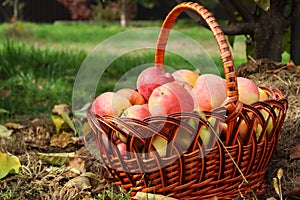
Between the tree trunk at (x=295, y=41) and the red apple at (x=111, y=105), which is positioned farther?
the tree trunk at (x=295, y=41)

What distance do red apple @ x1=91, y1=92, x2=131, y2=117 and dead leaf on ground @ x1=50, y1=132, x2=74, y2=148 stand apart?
0.72 metres

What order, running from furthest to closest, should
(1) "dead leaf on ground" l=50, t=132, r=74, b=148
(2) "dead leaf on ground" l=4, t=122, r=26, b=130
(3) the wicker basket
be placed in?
(2) "dead leaf on ground" l=4, t=122, r=26, b=130 < (1) "dead leaf on ground" l=50, t=132, r=74, b=148 < (3) the wicker basket

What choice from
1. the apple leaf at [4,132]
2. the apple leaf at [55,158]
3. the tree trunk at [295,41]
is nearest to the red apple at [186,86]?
the apple leaf at [55,158]

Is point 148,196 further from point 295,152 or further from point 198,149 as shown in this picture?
point 295,152

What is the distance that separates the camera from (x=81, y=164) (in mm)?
2070

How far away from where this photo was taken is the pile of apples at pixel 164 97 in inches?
63.2

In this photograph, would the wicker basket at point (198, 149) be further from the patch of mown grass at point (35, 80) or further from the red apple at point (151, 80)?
the patch of mown grass at point (35, 80)

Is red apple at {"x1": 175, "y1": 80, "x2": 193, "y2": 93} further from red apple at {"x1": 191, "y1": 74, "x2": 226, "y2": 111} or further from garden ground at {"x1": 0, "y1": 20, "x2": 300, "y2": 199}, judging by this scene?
garden ground at {"x1": 0, "y1": 20, "x2": 300, "y2": 199}

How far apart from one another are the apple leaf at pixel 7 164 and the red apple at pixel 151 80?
56 centimetres

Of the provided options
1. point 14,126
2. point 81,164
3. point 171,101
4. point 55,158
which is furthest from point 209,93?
point 14,126

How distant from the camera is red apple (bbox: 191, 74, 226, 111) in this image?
1.63m

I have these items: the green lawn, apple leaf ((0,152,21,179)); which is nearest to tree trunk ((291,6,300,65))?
the green lawn

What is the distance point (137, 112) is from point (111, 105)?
0.11m

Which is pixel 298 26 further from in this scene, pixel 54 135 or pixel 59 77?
pixel 59 77
